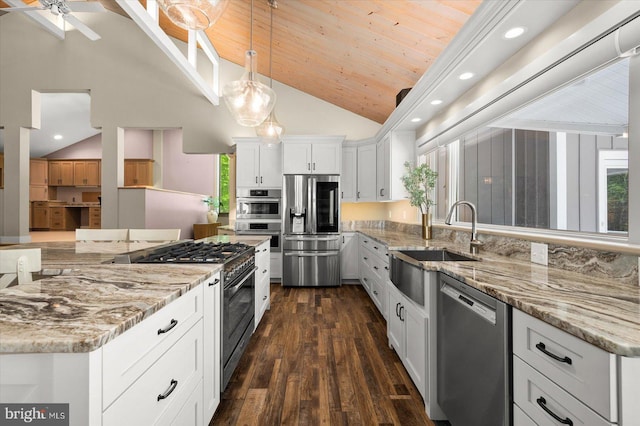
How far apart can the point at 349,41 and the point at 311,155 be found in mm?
1781

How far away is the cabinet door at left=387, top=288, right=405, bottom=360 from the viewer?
233 cm

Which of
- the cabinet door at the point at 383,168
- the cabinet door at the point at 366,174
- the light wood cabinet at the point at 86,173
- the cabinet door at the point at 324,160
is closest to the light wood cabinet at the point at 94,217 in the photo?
the light wood cabinet at the point at 86,173

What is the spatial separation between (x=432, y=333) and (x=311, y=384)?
91 centimetres

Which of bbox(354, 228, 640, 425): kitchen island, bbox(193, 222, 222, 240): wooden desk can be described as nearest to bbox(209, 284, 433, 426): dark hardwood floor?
bbox(354, 228, 640, 425): kitchen island

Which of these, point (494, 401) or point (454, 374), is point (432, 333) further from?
point (494, 401)

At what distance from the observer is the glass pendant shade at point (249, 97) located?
261 centimetres

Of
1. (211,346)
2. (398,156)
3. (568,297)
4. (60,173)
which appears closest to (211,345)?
(211,346)

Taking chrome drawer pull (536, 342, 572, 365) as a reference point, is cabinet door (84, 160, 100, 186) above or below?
above

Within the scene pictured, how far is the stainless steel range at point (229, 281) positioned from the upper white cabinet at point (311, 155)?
257 cm

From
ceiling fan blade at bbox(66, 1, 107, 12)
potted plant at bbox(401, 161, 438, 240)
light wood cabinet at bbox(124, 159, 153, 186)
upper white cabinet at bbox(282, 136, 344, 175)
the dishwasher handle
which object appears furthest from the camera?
light wood cabinet at bbox(124, 159, 153, 186)

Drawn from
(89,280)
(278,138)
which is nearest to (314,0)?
(278,138)

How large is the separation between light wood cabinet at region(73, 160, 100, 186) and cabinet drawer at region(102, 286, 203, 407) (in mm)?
11773

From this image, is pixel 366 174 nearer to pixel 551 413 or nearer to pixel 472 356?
pixel 472 356

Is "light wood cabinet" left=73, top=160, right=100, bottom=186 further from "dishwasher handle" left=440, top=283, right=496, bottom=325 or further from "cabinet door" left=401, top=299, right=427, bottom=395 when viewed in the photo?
"dishwasher handle" left=440, top=283, right=496, bottom=325
